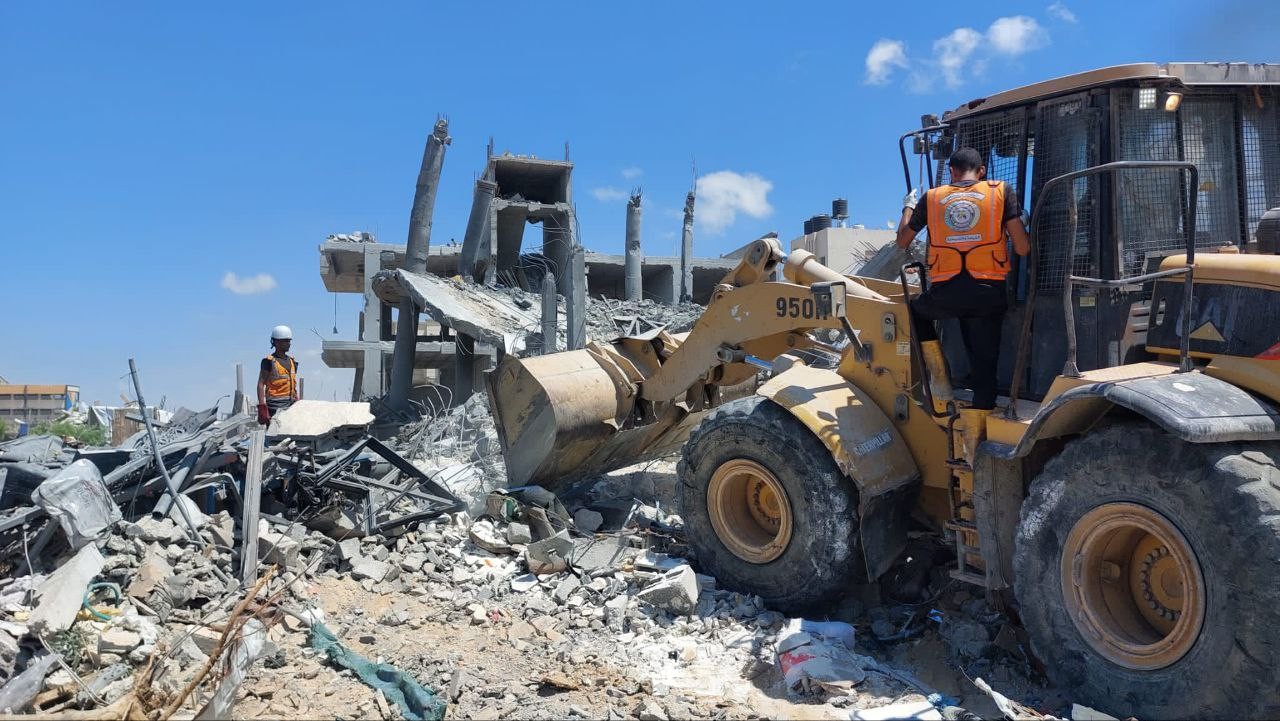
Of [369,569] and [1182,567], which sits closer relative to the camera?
[1182,567]

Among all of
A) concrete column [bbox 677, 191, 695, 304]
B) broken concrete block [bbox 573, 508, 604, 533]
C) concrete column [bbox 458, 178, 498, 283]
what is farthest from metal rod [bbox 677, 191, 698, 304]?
broken concrete block [bbox 573, 508, 604, 533]

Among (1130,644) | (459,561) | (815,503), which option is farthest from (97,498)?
(1130,644)

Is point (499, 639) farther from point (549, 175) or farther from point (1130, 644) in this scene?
point (549, 175)

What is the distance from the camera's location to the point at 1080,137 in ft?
13.6

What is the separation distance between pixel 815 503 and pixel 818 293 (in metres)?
1.19

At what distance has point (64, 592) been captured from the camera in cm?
460

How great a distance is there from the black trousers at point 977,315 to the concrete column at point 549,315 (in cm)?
627

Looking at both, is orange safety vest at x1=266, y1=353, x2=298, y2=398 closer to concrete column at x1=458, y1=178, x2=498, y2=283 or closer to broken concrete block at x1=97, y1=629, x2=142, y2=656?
broken concrete block at x1=97, y1=629, x2=142, y2=656

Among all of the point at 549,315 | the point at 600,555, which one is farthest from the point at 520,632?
the point at 549,315

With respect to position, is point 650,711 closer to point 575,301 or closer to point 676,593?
point 676,593

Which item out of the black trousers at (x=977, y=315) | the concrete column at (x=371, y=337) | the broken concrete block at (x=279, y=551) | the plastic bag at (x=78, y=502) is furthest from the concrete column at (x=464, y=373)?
the black trousers at (x=977, y=315)

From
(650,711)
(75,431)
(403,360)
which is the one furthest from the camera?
(75,431)

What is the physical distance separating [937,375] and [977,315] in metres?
0.39

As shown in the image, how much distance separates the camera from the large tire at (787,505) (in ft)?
15.7
